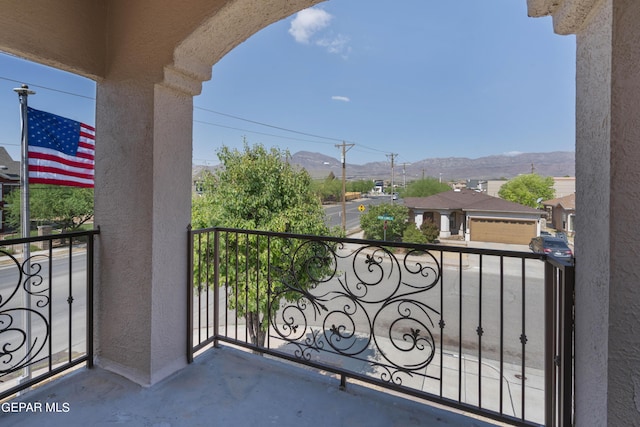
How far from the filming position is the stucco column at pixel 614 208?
737 mm

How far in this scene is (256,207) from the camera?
4914 millimetres

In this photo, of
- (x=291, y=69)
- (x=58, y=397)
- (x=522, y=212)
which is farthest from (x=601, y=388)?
(x=291, y=69)

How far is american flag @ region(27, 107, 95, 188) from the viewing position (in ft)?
10.1

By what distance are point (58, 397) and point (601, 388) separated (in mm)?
2319

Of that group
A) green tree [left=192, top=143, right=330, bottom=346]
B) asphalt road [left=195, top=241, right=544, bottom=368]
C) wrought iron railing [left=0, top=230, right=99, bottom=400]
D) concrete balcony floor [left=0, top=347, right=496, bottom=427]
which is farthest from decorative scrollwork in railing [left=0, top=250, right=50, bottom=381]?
asphalt road [left=195, top=241, right=544, bottom=368]

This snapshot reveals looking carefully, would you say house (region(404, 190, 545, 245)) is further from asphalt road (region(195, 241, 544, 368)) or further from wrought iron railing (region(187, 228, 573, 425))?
asphalt road (region(195, 241, 544, 368))

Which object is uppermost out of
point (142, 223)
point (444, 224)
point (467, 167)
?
point (467, 167)

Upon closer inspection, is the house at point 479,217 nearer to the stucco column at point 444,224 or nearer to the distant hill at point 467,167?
the stucco column at point 444,224

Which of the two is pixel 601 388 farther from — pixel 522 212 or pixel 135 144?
pixel 522 212

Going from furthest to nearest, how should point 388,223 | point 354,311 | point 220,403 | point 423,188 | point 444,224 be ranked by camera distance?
point 423,188
point 444,224
point 388,223
point 354,311
point 220,403

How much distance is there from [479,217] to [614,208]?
2146 centimetres

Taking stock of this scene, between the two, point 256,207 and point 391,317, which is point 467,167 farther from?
point 256,207

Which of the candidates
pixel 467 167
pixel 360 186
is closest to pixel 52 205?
pixel 360 186

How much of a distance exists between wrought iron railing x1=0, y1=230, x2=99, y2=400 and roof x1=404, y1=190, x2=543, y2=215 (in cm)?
1930
